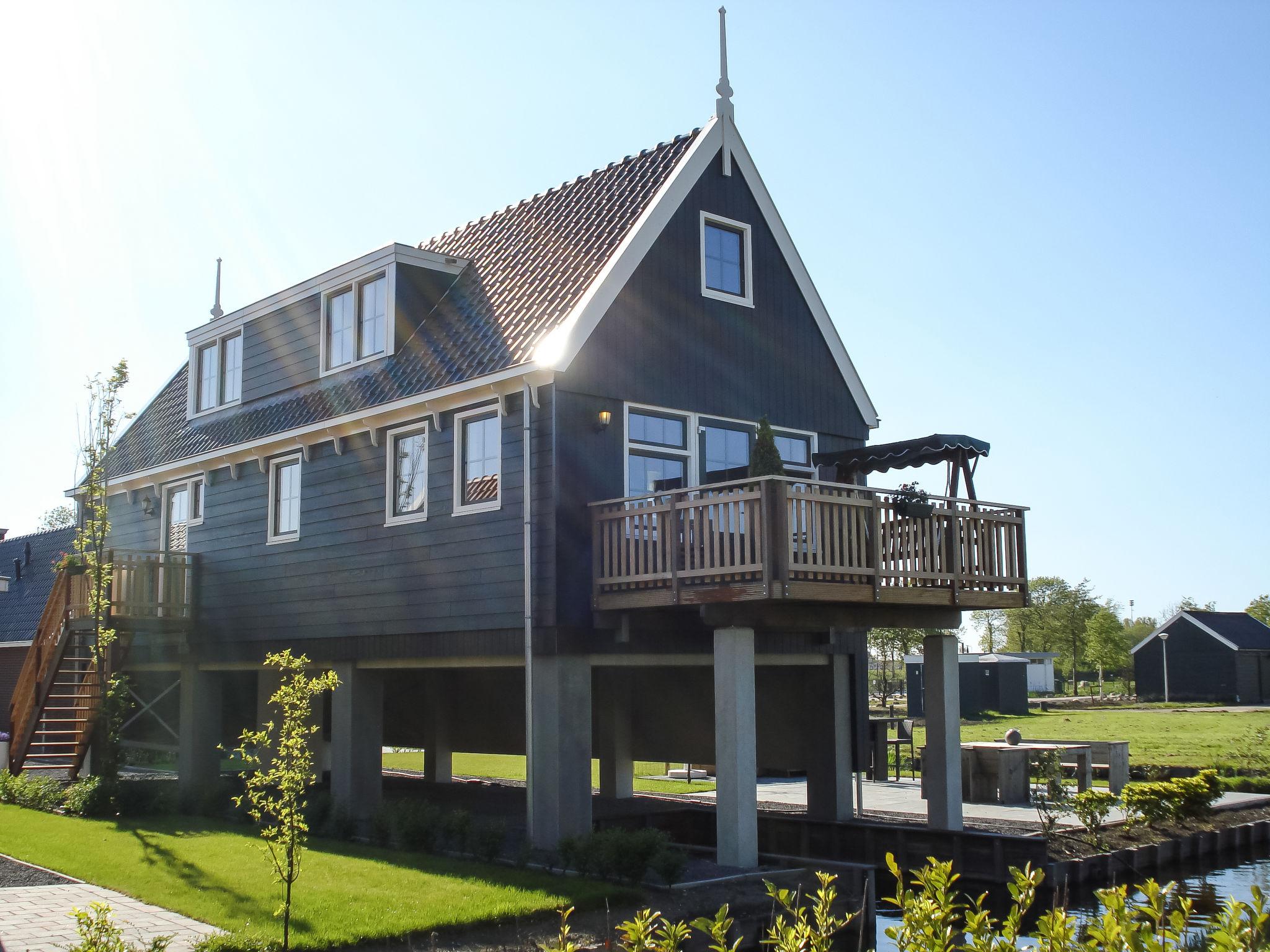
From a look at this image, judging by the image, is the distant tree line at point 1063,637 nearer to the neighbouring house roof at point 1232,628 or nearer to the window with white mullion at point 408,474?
the neighbouring house roof at point 1232,628

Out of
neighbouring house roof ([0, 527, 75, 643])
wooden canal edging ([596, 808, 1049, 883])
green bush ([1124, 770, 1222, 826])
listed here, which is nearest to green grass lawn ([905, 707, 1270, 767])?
green bush ([1124, 770, 1222, 826])

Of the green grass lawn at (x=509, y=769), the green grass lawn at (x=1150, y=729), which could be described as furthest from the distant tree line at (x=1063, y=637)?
the green grass lawn at (x=509, y=769)

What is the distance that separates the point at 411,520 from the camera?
1762cm

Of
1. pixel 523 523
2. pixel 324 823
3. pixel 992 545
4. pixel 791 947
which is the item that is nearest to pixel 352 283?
pixel 523 523

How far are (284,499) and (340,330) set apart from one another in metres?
2.96

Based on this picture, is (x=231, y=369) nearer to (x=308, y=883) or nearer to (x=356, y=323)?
(x=356, y=323)

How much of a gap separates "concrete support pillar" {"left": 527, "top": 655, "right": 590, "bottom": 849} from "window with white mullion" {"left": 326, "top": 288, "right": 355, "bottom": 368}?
664 cm

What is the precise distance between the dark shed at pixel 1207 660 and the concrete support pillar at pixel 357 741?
51574 millimetres

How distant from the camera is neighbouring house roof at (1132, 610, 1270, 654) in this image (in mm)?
59531

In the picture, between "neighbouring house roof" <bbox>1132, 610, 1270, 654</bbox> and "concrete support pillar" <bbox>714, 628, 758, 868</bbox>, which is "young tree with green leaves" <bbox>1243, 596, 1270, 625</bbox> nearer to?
"neighbouring house roof" <bbox>1132, 610, 1270, 654</bbox>

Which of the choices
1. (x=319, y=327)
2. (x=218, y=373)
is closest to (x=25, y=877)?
(x=319, y=327)

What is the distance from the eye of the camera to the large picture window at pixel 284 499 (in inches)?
793

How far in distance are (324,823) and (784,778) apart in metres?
14.5

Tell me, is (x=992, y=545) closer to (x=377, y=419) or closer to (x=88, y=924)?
(x=377, y=419)
